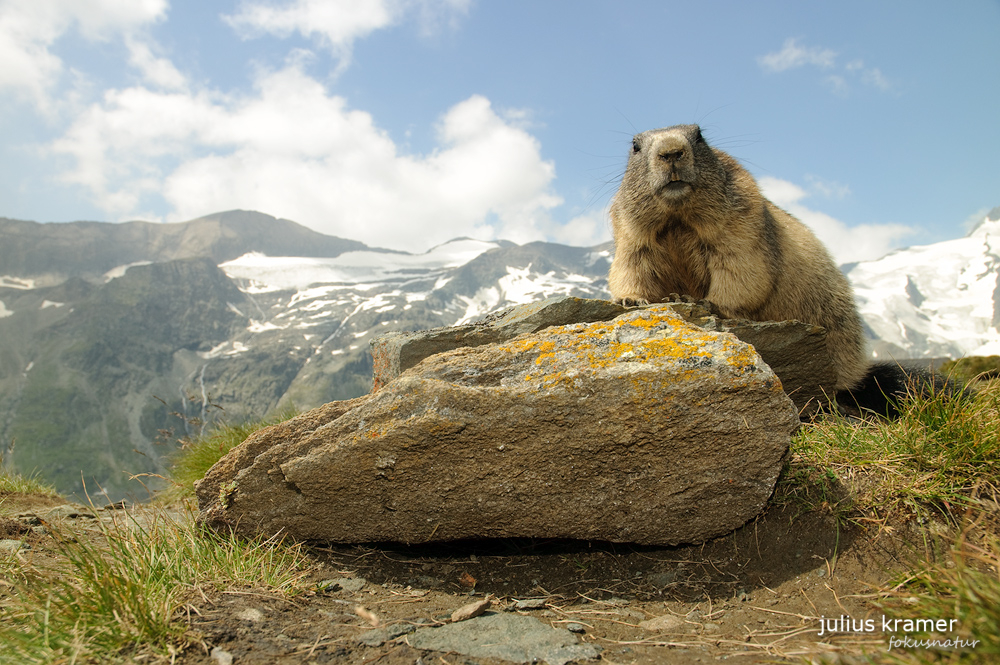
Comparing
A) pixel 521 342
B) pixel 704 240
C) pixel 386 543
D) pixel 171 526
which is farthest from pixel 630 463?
pixel 171 526

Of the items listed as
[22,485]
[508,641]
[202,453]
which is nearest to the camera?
[508,641]

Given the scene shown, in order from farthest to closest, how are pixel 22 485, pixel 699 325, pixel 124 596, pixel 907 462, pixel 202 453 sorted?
1. pixel 22 485
2. pixel 202 453
3. pixel 699 325
4. pixel 907 462
5. pixel 124 596

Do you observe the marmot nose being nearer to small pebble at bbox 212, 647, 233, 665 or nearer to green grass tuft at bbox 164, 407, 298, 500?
small pebble at bbox 212, 647, 233, 665

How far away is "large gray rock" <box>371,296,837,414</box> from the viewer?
5.96 metres

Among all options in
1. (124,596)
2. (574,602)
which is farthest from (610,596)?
(124,596)

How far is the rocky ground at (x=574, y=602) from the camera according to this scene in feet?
10.8

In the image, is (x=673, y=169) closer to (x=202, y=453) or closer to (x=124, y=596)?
(x=124, y=596)

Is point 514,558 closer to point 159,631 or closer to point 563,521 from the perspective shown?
point 563,521

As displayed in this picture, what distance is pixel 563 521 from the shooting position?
4520 millimetres

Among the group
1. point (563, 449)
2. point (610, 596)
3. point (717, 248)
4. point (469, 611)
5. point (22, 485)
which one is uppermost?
point (717, 248)

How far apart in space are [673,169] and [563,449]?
356cm

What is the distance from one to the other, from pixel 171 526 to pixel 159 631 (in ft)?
5.93

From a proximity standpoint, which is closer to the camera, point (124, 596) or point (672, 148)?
point (124, 596)

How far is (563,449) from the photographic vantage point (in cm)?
432
